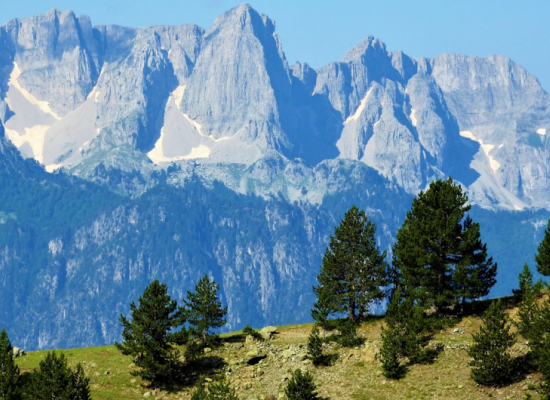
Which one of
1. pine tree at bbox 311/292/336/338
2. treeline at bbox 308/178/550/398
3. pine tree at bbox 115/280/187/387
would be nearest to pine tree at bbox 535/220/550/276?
treeline at bbox 308/178/550/398

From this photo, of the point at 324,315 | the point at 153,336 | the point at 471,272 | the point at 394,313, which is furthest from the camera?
the point at 324,315

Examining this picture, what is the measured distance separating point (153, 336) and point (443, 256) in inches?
1570

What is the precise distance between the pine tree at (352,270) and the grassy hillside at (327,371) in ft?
13.9

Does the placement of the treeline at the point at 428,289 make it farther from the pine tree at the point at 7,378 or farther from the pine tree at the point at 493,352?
the pine tree at the point at 7,378

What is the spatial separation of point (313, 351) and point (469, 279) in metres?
22.7

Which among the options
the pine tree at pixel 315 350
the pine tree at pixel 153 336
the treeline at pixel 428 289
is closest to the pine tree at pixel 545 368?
the treeline at pixel 428 289

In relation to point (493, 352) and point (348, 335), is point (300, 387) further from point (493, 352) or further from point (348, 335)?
point (348, 335)

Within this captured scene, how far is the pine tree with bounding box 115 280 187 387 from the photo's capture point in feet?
289

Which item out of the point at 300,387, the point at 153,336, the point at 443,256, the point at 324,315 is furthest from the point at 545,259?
the point at 153,336

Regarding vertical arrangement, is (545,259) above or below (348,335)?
above

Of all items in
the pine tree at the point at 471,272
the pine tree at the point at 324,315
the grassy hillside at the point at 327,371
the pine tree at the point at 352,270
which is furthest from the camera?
the pine tree at the point at 352,270

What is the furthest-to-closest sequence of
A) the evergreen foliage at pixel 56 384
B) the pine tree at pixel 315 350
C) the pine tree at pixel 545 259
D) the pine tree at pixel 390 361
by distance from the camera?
the pine tree at pixel 545 259, the pine tree at pixel 315 350, the pine tree at pixel 390 361, the evergreen foliage at pixel 56 384

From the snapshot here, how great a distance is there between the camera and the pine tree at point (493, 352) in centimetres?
7681

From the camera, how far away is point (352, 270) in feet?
348
